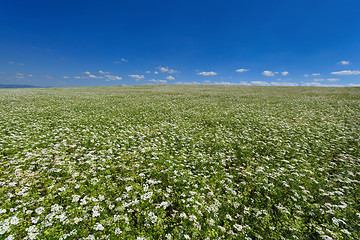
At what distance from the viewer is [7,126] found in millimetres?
13023

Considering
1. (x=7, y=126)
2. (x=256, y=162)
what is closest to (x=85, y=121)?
(x=7, y=126)

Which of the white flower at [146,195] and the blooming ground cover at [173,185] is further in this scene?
the white flower at [146,195]

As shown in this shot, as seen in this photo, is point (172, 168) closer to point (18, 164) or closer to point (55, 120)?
point (18, 164)

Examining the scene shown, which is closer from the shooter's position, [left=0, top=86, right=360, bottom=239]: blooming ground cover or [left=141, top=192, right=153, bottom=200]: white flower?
[left=0, top=86, right=360, bottom=239]: blooming ground cover

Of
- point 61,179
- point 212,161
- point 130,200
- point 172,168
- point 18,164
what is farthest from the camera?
point 212,161

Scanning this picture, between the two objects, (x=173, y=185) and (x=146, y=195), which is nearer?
(x=146, y=195)

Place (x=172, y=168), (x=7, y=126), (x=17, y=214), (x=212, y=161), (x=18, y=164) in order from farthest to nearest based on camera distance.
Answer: (x=7, y=126), (x=212, y=161), (x=172, y=168), (x=18, y=164), (x=17, y=214)

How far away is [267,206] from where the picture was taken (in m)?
6.37

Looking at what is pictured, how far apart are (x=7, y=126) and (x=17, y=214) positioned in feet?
40.7

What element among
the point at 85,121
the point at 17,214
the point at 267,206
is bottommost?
the point at 267,206

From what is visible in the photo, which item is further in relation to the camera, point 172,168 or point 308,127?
point 308,127

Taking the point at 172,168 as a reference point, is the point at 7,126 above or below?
above

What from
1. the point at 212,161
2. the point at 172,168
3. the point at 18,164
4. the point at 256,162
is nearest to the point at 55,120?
the point at 18,164

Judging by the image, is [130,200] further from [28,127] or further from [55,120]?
[55,120]
